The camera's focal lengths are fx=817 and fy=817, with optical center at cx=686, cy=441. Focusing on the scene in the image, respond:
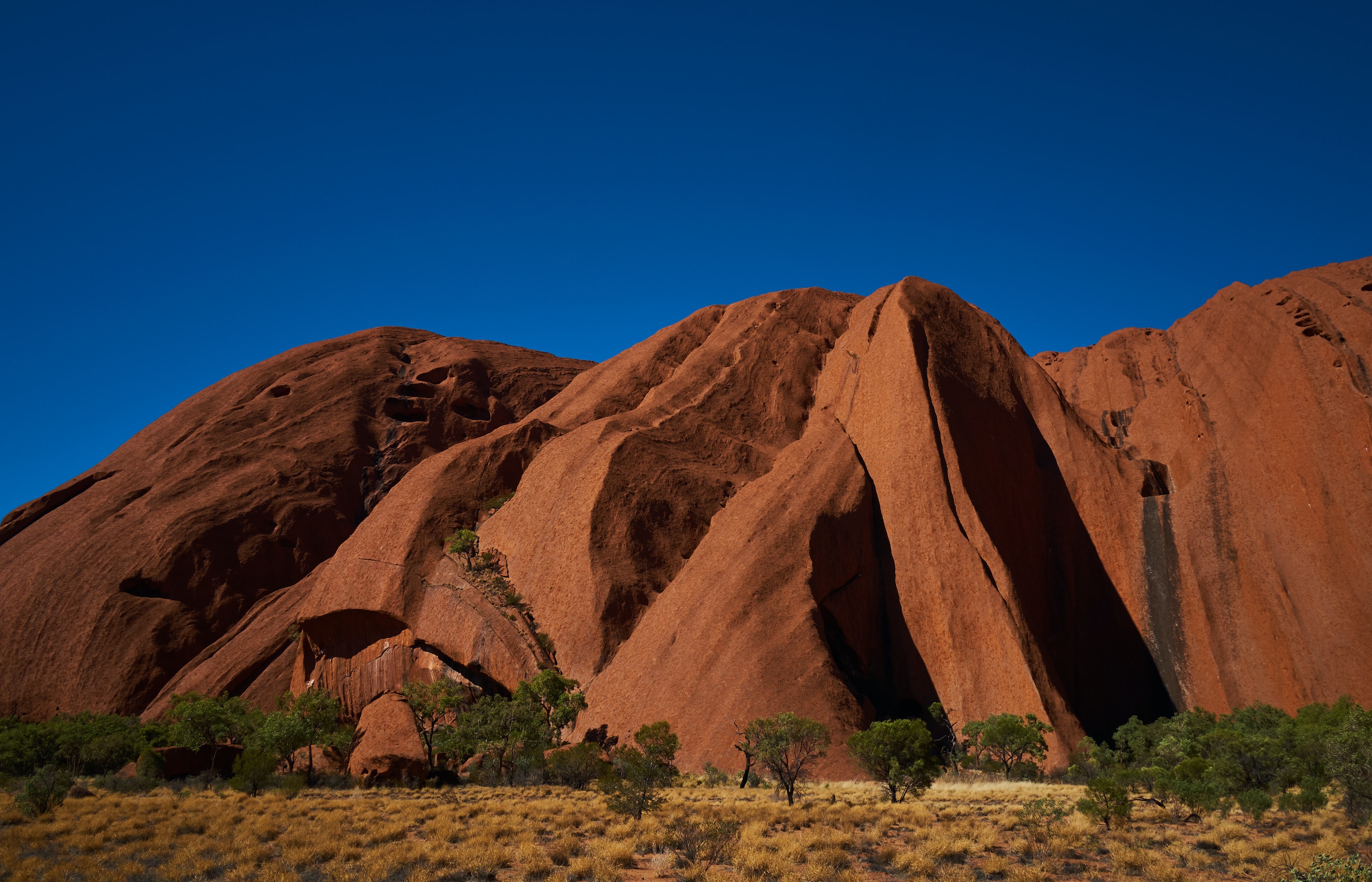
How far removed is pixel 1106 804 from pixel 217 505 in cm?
5155

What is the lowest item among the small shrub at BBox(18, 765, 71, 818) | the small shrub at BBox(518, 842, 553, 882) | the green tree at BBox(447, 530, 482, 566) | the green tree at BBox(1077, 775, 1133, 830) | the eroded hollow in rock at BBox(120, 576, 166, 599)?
the green tree at BBox(1077, 775, 1133, 830)

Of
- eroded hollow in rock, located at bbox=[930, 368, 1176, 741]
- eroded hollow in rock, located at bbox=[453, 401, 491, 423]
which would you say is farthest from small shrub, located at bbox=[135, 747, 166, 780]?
eroded hollow in rock, located at bbox=[453, 401, 491, 423]

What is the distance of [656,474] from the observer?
42.5 m

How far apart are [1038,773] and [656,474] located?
2200 cm

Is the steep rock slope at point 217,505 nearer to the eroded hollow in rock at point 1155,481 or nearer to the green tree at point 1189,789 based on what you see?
the green tree at point 1189,789

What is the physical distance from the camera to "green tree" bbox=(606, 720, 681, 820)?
1948 centimetres

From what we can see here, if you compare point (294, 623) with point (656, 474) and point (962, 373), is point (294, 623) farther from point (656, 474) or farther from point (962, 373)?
point (962, 373)

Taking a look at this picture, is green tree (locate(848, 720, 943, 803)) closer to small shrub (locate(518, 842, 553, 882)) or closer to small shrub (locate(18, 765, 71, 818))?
small shrub (locate(518, 842, 553, 882))

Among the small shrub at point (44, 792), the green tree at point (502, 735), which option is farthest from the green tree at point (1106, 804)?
the small shrub at point (44, 792)

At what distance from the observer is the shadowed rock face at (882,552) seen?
32.8 meters

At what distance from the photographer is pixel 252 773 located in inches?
1022

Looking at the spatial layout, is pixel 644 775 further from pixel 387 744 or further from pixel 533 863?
pixel 387 744

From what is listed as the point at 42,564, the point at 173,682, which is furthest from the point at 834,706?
the point at 42,564

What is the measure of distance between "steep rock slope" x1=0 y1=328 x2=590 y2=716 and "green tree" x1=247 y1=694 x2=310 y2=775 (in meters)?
15.7
